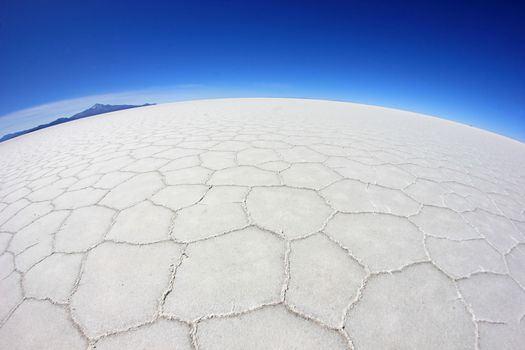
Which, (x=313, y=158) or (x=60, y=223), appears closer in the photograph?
(x=60, y=223)

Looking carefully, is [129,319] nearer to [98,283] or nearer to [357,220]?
[98,283]

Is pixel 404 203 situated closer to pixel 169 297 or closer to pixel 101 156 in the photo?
pixel 169 297

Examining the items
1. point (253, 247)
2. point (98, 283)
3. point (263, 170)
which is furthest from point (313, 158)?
point (98, 283)

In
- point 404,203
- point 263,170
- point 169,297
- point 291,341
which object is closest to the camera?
point 291,341

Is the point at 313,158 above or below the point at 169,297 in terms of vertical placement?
above

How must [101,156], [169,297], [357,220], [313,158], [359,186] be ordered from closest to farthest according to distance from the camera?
[169,297], [357,220], [359,186], [313,158], [101,156]

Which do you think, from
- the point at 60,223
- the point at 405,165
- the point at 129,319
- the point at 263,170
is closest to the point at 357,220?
the point at 263,170
